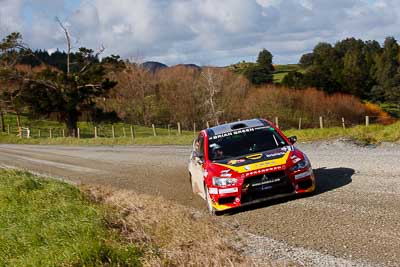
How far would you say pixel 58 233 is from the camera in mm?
8523

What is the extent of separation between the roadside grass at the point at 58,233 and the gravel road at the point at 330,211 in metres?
1.82

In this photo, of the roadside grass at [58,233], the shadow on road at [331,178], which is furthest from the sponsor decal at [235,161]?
the roadside grass at [58,233]

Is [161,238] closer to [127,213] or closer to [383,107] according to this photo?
[127,213]

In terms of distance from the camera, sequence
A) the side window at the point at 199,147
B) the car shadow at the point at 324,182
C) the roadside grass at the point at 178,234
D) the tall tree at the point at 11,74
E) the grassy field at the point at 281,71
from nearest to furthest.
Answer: the roadside grass at the point at 178,234
the car shadow at the point at 324,182
the side window at the point at 199,147
the tall tree at the point at 11,74
the grassy field at the point at 281,71

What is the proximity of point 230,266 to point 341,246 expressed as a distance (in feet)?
5.17

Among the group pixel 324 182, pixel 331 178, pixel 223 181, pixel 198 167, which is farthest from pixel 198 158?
pixel 331 178

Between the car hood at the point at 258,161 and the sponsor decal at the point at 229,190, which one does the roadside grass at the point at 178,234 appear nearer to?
the sponsor decal at the point at 229,190

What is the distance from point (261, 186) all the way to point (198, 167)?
1.98 m

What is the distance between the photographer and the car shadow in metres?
9.89

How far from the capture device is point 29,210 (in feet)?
36.9

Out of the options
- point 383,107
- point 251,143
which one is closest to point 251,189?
point 251,143

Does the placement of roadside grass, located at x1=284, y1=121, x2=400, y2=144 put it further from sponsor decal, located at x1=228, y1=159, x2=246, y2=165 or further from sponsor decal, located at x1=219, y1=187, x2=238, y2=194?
sponsor decal, located at x1=219, y1=187, x2=238, y2=194

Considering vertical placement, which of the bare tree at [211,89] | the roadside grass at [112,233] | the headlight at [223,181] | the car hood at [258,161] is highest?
the bare tree at [211,89]

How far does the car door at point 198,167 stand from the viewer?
10711 millimetres
